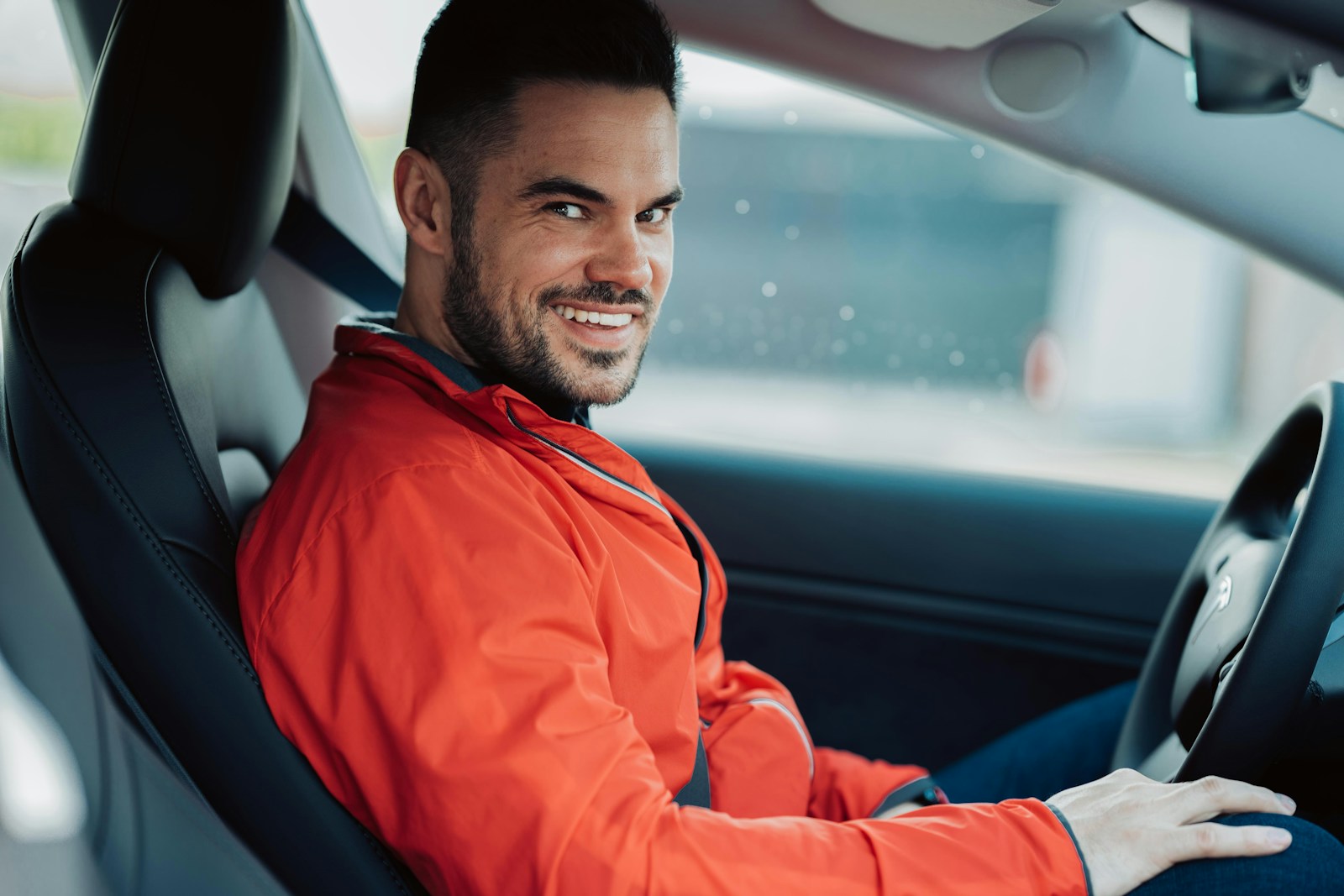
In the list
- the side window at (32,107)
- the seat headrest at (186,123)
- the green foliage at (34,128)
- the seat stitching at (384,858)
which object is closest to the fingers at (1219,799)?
the seat stitching at (384,858)

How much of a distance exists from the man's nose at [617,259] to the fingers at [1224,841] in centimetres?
76

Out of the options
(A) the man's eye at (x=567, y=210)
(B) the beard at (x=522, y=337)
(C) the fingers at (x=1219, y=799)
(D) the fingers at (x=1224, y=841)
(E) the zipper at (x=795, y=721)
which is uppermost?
(A) the man's eye at (x=567, y=210)

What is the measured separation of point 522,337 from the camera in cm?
132

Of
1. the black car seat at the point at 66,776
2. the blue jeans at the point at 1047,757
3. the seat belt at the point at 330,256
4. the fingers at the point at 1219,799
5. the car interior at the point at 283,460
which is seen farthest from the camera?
the seat belt at the point at 330,256

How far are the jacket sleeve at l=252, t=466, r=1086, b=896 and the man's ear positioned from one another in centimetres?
37

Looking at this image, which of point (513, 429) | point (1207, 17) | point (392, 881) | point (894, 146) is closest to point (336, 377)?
point (513, 429)

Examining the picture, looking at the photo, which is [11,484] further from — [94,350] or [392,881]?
[392,881]

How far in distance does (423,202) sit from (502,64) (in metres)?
0.18

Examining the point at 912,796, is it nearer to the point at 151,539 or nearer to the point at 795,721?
the point at 795,721

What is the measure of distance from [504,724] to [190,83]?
717mm

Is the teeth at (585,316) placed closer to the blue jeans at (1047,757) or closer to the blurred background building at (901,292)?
the blurred background building at (901,292)

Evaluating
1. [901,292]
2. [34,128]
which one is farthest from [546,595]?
[901,292]

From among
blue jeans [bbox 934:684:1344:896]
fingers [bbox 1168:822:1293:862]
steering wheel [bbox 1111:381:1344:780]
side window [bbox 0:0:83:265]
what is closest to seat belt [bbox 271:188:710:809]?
side window [bbox 0:0:83:265]

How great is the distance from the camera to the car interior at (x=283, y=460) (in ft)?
3.06
